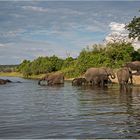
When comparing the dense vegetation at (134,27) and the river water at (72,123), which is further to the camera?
the dense vegetation at (134,27)

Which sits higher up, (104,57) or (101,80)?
(104,57)

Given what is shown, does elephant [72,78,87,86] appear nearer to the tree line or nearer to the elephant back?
the elephant back

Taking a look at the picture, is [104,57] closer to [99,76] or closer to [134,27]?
[134,27]

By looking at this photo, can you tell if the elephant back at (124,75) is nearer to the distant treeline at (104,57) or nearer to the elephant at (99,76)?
the elephant at (99,76)

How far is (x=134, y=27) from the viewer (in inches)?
2318

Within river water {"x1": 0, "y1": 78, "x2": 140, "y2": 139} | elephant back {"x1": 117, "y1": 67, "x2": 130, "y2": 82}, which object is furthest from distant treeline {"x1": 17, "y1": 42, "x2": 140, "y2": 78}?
river water {"x1": 0, "y1": 78, "x2": 140, "y2": 139}

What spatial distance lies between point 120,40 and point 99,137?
54599mm

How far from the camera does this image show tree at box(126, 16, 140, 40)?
58594 millimetres

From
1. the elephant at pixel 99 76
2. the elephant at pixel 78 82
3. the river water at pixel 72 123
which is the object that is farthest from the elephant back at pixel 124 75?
the river water at pixel 72 123

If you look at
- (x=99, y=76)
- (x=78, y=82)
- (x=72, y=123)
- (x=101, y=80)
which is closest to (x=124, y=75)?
(x=101, y=80)

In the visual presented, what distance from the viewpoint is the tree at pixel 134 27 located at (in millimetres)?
58594

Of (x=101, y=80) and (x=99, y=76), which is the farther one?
(x=99, y=76)

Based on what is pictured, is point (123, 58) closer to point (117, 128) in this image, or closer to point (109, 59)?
point (109, 59)

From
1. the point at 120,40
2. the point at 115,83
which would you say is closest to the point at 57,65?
the point at 120,40
